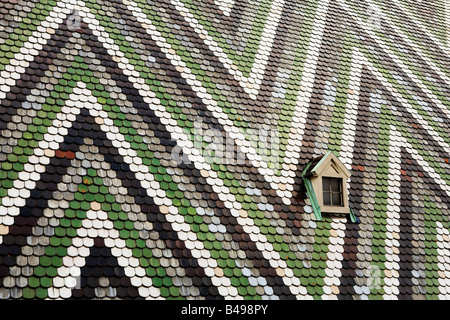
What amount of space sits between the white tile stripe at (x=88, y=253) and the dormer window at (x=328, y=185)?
10.3 feet

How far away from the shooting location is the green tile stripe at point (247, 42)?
11.0m

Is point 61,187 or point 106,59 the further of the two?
point 106,59

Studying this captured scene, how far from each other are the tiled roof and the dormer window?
16 cm

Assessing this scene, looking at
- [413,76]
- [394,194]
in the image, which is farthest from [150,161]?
[413,76]

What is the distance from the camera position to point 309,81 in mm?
11383

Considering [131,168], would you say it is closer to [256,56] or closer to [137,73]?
[137,73]

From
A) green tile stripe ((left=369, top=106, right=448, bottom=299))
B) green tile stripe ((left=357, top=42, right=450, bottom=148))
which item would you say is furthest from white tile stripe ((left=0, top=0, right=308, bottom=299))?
green tile stripe ((left=357, top=42, right=450, bottom=148))

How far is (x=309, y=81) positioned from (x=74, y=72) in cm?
457

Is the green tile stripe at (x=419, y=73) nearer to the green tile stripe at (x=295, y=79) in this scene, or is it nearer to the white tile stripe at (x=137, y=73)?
the green tile stripe at (x=295, y=79)

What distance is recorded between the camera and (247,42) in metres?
11.5

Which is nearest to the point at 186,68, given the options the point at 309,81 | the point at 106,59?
the point at 106,59

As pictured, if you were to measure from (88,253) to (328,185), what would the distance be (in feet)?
13.4
